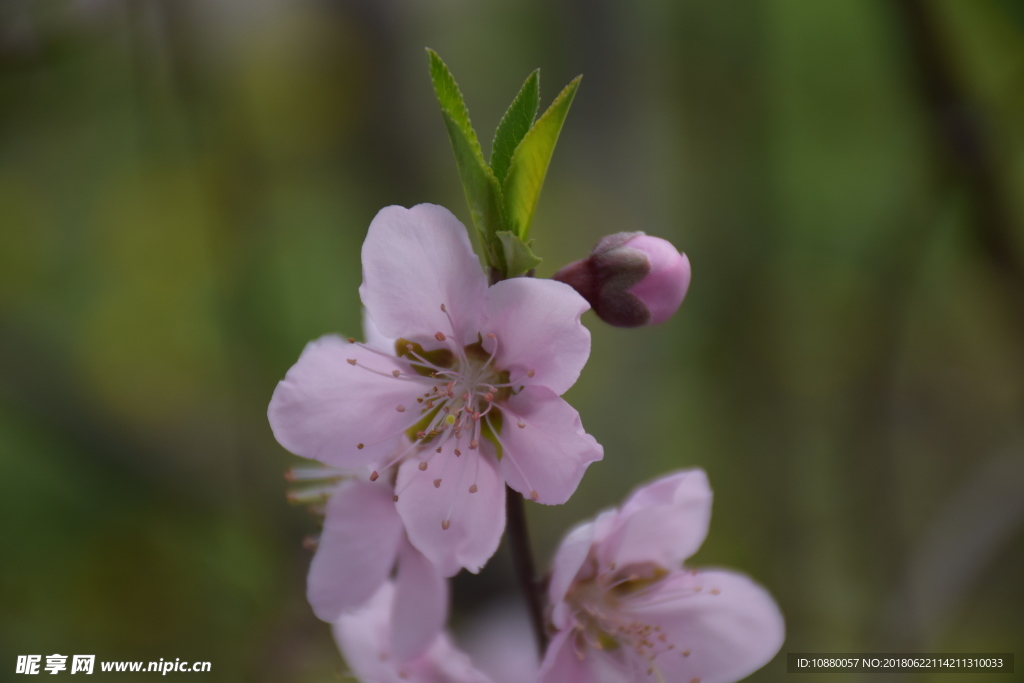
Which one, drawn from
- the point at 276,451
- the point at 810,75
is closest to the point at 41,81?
the point at 276,451

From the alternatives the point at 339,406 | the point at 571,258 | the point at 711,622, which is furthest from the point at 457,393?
the point at 571,258

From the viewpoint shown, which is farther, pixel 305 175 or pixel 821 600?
pixel 305 175

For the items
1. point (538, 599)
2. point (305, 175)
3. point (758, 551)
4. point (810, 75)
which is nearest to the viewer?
point (538, 599)

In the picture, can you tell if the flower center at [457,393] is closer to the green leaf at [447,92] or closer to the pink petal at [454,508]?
the pink petal at [454,508]

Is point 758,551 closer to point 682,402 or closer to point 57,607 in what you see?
point 682,402

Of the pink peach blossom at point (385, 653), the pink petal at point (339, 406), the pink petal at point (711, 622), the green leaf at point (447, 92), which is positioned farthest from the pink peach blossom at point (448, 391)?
Result: the pink petal at point (711, 622)
